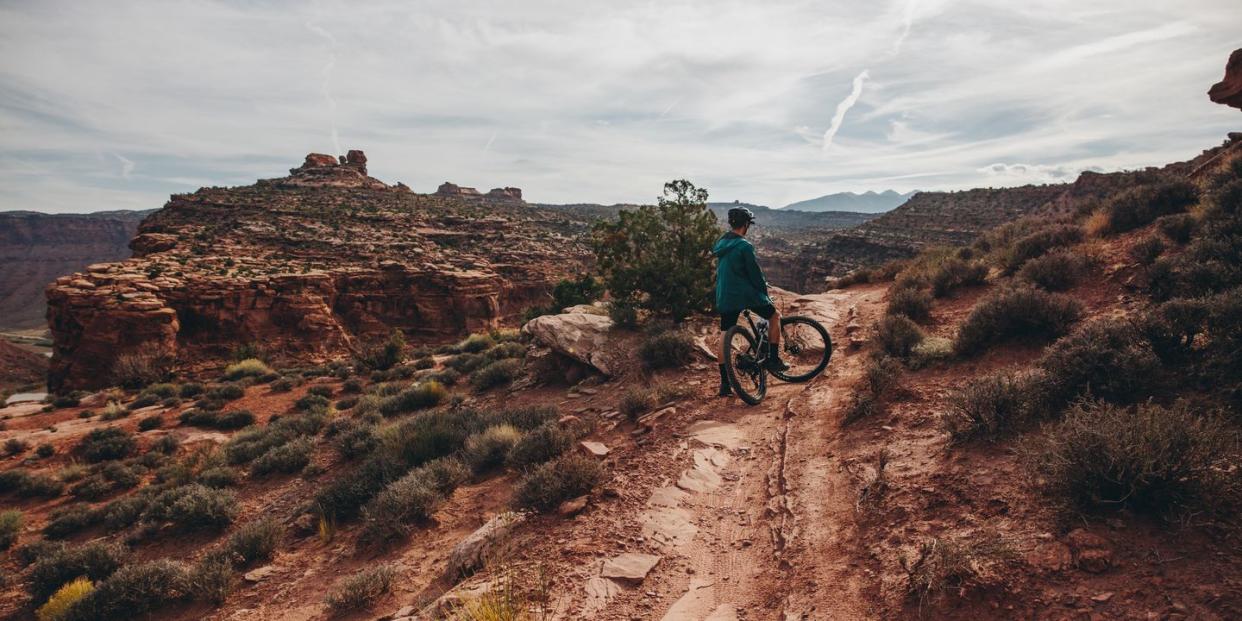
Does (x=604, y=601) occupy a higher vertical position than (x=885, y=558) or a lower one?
lower

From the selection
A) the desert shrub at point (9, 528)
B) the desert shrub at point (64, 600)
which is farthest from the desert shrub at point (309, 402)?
the desert shrub at point (64, 600)

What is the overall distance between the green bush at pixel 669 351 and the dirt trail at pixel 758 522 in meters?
2.30

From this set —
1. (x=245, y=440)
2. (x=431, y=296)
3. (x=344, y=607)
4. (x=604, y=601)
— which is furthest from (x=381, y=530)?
(x=431, y=296)

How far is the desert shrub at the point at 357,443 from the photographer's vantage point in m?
8.70

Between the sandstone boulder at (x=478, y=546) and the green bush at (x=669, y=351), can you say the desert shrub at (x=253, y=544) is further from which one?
the green bush at (x=669, y=351)

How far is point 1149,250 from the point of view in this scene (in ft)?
22.6

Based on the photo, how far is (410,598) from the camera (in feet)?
13.0

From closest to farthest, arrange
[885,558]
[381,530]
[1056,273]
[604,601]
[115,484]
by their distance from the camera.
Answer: [885,558], [604,601], [381,530], [1056,273], [115,484]

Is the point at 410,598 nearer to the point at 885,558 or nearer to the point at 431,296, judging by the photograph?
the point at 885,558

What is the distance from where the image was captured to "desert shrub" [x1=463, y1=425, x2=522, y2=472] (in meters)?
6.26

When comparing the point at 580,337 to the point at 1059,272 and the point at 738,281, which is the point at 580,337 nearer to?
the point at 738,281

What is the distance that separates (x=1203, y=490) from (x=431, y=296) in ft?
127

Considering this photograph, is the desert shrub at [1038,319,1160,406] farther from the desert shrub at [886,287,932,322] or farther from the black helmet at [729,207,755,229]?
the desert shrub at [886,287,932,322]

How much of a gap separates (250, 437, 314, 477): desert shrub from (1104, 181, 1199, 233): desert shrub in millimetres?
16281
